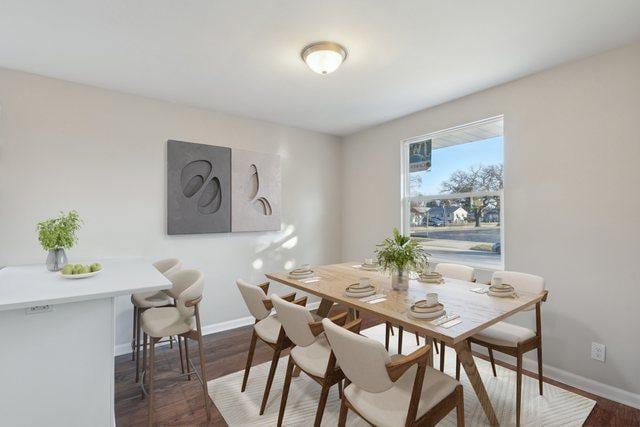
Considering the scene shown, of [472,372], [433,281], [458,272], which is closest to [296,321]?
[472,372]

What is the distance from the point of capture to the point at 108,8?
1822mm

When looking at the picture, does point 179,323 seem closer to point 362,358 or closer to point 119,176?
point 362,358

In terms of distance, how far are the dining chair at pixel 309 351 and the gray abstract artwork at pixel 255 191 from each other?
204 centimetres

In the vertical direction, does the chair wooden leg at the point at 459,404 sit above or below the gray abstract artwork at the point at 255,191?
below

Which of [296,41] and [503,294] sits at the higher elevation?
[296,41]

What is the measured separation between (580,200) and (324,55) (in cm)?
229

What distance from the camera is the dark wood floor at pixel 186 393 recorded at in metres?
2.04

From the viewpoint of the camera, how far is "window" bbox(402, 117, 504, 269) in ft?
10.1

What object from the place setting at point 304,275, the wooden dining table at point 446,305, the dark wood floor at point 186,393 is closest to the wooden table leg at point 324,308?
the wooden dining table at point 446,305

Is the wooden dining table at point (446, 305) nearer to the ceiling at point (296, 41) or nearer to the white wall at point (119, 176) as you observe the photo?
the white wall at point (119, 176)

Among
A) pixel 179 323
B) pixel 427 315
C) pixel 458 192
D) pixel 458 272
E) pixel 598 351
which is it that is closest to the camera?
pixel 427 315

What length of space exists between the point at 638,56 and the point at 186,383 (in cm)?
420

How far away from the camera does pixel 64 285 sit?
1.79m

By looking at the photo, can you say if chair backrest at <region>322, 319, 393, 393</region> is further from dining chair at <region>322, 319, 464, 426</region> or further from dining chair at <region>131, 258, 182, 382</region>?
dining chair at <region>131, 258, 182, 382</region>
